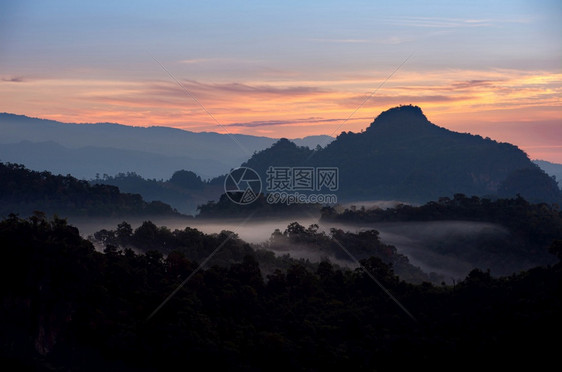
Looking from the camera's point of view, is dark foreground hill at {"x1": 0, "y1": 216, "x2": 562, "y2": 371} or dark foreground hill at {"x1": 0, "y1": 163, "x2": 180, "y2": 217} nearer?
dark foreground hill at {"x1": 0, "y1": 216, "x2": 562, "y2": 371}

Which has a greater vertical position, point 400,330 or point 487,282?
point 487,282

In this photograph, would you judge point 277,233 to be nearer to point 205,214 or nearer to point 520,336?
point 205,214

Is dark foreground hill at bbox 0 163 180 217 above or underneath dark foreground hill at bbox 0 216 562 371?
above

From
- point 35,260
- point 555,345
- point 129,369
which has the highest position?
point 35,260

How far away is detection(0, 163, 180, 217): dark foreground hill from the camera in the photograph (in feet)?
202

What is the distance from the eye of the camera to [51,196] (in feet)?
206

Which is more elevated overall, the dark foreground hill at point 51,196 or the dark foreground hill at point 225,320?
the dark foreground hill at point 51,196

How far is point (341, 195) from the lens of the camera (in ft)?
650

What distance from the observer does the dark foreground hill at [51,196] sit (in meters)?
61.5

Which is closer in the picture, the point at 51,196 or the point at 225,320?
the point at 225,320

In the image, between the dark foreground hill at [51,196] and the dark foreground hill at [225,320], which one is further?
the dark foreground hill at [51,196]

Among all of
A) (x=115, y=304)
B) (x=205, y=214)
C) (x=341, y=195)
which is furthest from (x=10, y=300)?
(x=341, y=195)

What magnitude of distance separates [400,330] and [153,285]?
350 inches

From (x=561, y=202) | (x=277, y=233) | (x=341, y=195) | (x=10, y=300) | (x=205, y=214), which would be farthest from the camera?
(x=341, y=195)
